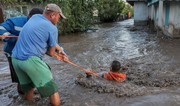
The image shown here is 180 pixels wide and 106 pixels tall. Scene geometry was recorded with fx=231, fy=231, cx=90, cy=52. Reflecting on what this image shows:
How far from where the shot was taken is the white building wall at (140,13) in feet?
73.9

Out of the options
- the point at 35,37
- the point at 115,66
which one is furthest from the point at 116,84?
the point at 35,37

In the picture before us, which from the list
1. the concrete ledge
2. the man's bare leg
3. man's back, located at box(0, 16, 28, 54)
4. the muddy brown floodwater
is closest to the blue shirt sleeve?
man's back, located at box(0, 16, 28, 54)

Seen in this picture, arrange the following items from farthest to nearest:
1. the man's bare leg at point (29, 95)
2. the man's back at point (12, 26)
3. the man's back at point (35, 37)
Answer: the man's bare leg at point (29, 95), the man's back at point (12, 26), the man's back at point (35, 37)

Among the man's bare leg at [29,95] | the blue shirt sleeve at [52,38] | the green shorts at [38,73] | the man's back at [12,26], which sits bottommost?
the man's bare leg at [29,95]

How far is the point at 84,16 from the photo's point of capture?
659 inches

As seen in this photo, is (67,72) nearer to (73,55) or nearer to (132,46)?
(73,55)

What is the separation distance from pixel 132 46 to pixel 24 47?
7650 mm

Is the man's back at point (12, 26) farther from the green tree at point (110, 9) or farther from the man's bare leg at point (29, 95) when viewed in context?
the green tree at point (110, 9)

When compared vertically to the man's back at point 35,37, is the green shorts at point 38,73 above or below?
below

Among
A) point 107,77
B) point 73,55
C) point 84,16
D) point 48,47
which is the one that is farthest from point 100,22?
point 48,47

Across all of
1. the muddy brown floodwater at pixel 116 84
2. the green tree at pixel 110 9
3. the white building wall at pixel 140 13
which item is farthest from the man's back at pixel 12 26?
the green tree at pixel 110 9

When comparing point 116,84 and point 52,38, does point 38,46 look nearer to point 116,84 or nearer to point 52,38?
point 52,38

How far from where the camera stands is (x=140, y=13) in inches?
900

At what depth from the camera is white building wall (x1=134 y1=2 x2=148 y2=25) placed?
2253cm
